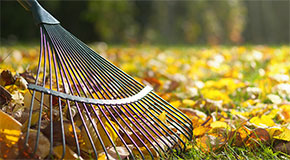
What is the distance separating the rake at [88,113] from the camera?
1245 mm

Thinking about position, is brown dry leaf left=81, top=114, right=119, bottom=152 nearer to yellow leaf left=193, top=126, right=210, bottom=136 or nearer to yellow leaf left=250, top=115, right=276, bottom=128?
yellow leaf left=193, top=126, right=210, bottom=136

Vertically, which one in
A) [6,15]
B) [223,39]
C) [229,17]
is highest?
[6,15]

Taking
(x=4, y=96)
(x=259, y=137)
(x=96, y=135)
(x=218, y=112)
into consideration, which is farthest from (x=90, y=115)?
(x=218, y=112)

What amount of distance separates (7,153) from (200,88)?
5.49ft

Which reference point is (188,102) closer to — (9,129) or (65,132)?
(65,132)

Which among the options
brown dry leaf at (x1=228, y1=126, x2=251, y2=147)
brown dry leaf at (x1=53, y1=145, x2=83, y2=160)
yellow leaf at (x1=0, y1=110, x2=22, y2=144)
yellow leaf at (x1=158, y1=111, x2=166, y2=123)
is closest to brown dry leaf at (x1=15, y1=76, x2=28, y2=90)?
yellow leaf at (x1=0, y1=110, x2=22, y2=144)

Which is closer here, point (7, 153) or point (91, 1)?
point (7, 153)

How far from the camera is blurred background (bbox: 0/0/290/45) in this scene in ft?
31.4

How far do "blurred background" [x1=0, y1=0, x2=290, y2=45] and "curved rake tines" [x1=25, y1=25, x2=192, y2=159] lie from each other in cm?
787

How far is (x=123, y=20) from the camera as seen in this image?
9555 millimetres

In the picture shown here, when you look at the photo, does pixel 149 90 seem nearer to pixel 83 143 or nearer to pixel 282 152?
pixel 83 143

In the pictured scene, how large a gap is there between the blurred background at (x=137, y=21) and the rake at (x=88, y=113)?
7.87m

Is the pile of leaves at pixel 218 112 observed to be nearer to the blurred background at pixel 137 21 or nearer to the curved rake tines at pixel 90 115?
the curved rake tines at pixel 90 115

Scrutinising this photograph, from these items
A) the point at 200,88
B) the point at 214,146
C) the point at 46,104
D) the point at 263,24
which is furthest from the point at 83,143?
the point at 263,24
